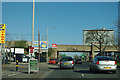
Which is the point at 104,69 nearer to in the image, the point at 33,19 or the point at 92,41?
the point at 33,19

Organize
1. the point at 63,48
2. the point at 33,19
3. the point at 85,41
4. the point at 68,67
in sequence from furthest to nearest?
the point at 63,48, the point at 85,41, the point at 68,67, the point at 33,19

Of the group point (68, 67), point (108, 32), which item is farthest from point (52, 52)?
point (68, 67)

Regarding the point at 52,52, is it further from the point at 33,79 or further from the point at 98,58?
the point at 33,79

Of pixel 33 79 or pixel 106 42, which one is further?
pixel 106 42

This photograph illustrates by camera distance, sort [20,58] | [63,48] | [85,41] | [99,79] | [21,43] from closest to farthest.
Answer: [99,79], [85,41], [20,58], [63,48], [21,43]

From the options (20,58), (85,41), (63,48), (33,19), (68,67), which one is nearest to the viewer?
(33,19)

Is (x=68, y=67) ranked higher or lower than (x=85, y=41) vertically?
lower

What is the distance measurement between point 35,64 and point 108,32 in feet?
137

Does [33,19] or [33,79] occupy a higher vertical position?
[33,19]

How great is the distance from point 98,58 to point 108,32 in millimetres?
39952

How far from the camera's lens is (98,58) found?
18.5 metres

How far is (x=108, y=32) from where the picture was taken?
187 feet

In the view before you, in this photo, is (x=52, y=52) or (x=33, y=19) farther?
(x=52, y=52)

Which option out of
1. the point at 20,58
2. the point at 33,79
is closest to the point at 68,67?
the point at 33,79
